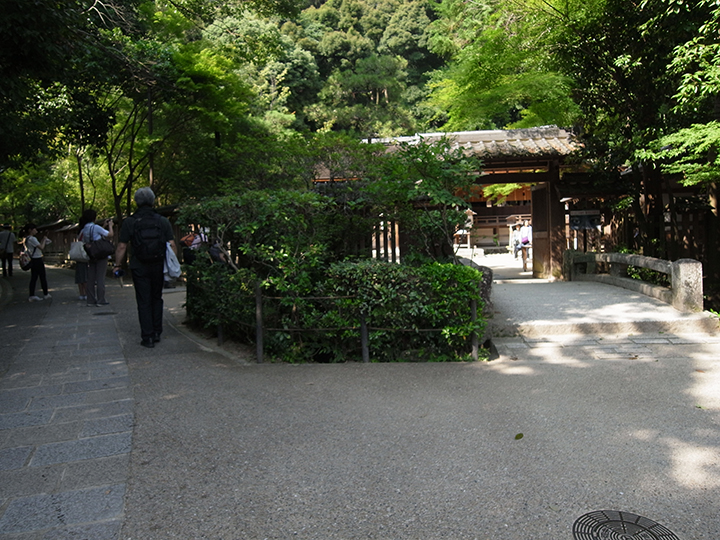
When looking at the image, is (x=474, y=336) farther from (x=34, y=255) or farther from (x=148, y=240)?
(x=34, y=255)

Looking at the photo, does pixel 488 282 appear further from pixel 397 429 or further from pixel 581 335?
pixel 397 429

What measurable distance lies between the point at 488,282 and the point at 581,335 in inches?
51.7

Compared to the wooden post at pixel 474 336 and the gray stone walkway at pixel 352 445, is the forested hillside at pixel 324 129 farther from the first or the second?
the gray stone walkway at pixel 352 445

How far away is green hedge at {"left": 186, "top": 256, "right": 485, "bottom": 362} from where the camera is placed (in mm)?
5754

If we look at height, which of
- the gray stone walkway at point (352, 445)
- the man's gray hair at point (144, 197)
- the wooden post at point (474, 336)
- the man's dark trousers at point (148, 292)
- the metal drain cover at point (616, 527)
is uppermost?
the man's gray hair at point (144, 197)

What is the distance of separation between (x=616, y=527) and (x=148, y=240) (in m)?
5.24

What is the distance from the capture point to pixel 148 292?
625cm

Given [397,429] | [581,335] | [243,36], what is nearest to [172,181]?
[243,36]

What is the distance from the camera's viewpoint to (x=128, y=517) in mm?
2791

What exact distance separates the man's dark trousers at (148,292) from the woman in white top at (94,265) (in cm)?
373

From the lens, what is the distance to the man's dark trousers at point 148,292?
618 centimetres

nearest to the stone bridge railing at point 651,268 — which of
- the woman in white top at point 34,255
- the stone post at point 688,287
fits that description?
the stone post at point 688,287

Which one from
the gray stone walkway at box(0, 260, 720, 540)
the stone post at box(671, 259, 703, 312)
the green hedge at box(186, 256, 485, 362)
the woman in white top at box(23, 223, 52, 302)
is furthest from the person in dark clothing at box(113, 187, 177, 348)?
the stone post at box(671, 259, 703, 312)

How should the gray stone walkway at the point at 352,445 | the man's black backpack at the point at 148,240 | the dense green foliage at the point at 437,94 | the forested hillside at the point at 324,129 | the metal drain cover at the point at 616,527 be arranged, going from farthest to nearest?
the forested hillside at the point at 324,129, the dense green foliage at the point at 437,94, the man's black backpack at the point at 148,240, the gray stone walkway at the point at 352,445, the metal drain cover at the point at 616,527
